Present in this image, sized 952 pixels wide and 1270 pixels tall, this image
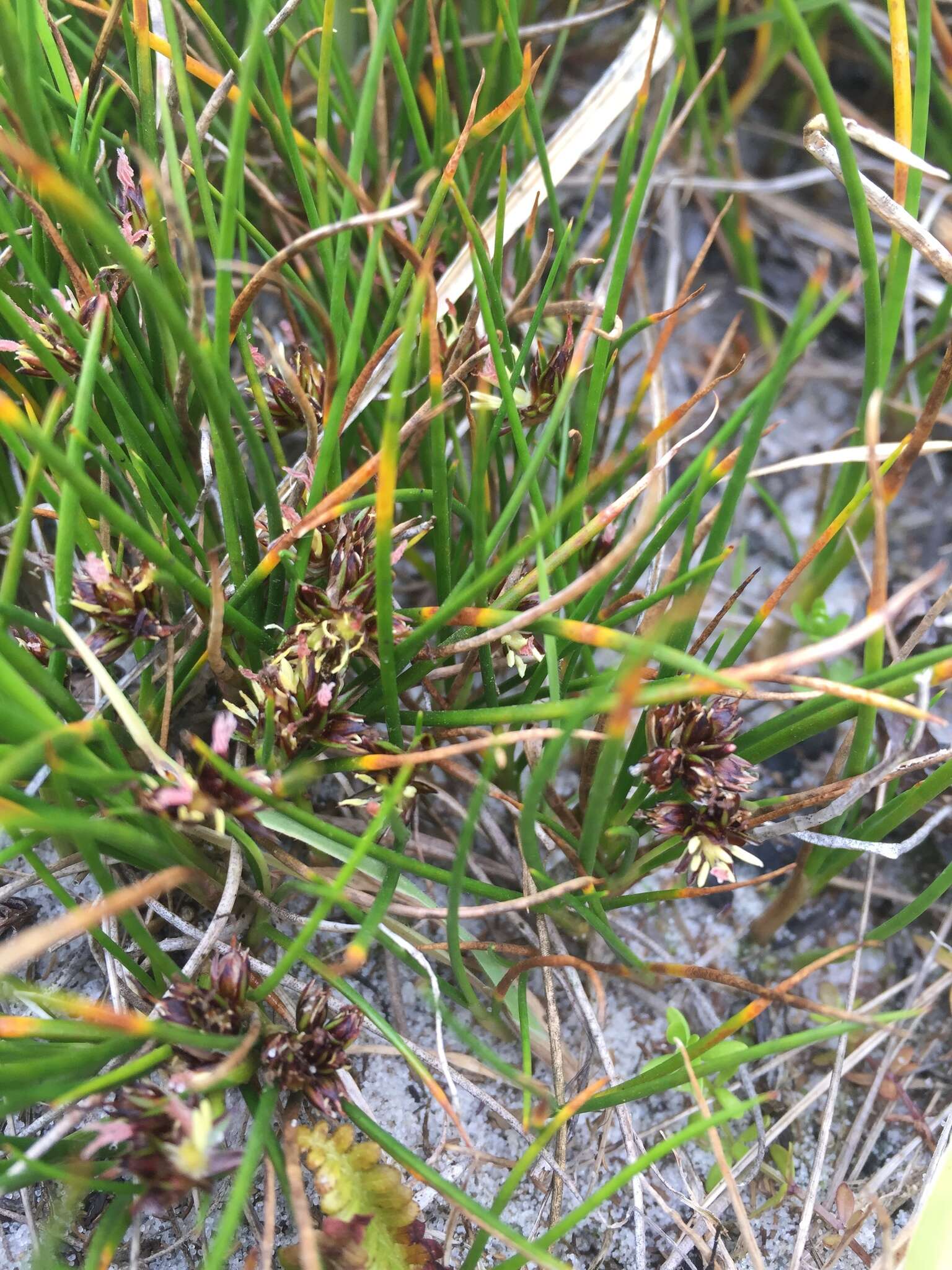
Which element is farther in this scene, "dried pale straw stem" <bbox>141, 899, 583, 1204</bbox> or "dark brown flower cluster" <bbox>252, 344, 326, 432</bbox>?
"dark brown flower cluster" <bbox>252, 344, 326, 432</bbox>

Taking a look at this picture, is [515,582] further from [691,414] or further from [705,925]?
[691,414]

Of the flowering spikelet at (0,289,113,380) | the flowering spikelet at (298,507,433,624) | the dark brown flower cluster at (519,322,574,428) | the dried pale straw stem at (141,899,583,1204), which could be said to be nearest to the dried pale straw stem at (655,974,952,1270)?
the dried pale straw stem at (141,899,583,1204)

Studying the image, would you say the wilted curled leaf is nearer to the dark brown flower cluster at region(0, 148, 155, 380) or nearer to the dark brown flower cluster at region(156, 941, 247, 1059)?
the dark brown flower cluster at region(156, 941, 247, 1059)

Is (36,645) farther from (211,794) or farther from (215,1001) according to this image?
(215,1001)

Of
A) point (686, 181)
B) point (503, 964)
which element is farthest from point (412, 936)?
point (686, 181)

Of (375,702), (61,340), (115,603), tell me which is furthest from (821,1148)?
(61,340)

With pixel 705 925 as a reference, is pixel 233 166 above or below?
above

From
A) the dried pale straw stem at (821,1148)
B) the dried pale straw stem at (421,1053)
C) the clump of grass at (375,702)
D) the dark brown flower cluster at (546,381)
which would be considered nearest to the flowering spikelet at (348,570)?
the clump of grass at (375,702)
